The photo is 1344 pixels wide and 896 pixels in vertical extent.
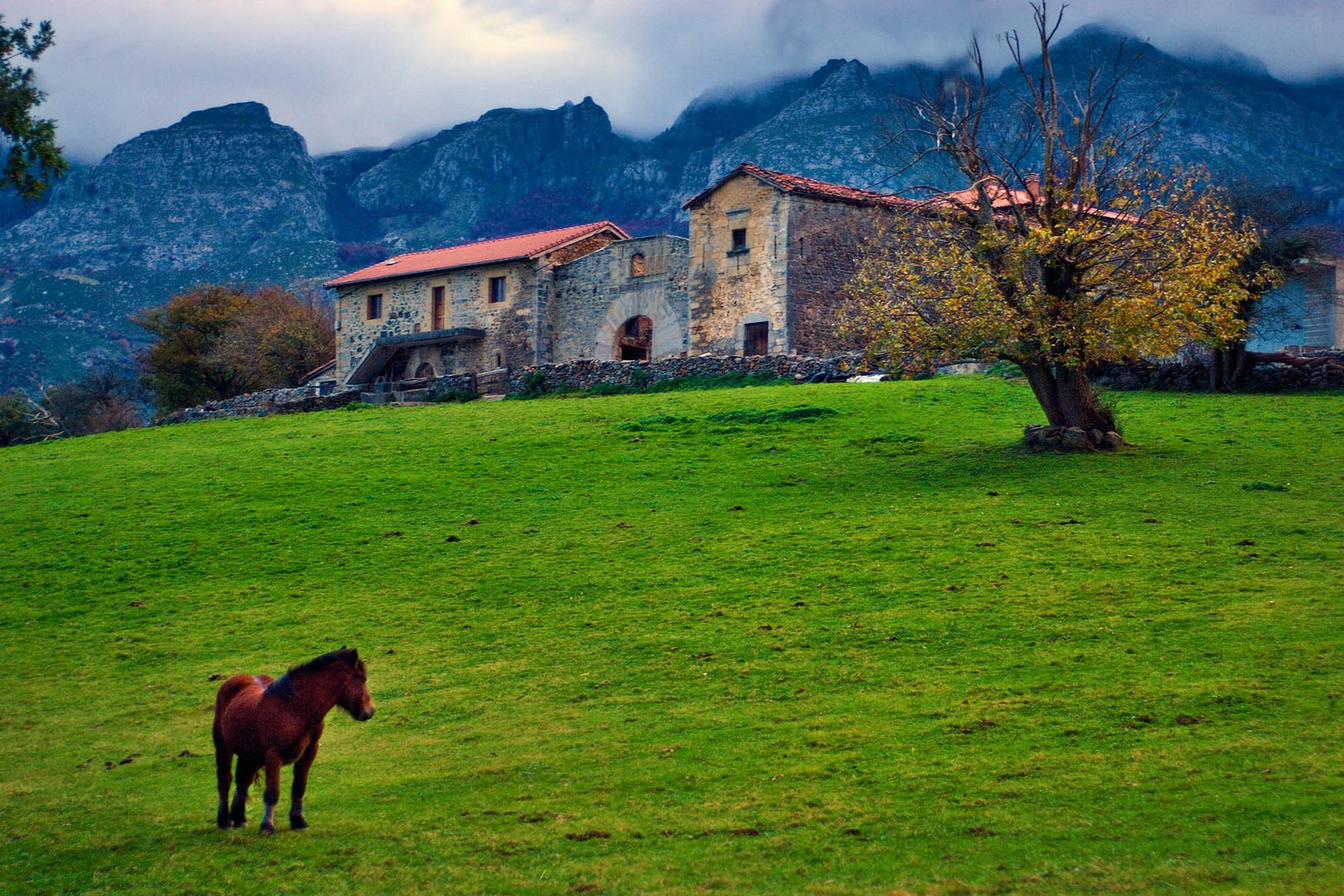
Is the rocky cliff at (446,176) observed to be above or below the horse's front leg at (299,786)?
above

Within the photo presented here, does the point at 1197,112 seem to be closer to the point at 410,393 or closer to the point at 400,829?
the point at 410,393

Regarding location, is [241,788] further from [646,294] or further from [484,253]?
[484,253]

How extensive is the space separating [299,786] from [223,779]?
2.24ft

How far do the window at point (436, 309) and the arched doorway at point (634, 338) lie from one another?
947cm

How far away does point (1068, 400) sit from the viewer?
977 inches

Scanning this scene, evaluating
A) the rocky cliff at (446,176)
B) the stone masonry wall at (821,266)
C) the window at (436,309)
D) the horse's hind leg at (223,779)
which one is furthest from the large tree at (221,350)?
A: the horse's hind leg at (223,779)

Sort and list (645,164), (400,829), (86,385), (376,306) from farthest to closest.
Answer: (645,164) < (86,385) < (376,306) < (400,829)

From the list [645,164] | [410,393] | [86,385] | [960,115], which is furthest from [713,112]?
[960,115]

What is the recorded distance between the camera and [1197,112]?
123 meters

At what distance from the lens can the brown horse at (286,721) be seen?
388 inches

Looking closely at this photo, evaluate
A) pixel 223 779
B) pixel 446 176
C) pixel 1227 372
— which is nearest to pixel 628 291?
pixel 1227 372

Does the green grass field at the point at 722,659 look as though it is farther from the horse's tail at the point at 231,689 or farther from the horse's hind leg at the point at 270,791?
the horse's tail at the point at 231,689

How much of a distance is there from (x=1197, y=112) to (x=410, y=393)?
336ft

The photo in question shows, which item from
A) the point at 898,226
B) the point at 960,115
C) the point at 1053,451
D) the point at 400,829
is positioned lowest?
the point at 400,829
